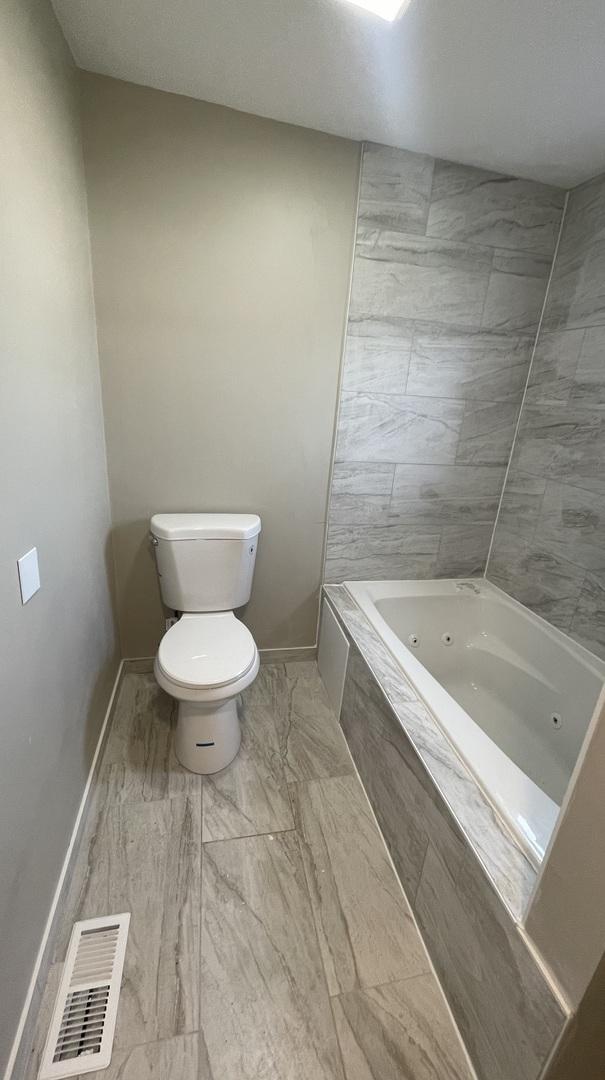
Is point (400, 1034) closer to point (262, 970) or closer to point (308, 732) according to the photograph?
point (262, 970)

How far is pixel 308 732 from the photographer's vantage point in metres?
1.75

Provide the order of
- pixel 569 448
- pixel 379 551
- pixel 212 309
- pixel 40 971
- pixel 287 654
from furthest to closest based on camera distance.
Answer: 1. pixel 287 654
2. pixel 379 551
3. pixel 569 448
4. pixel 212 309
5. pixel 40 971

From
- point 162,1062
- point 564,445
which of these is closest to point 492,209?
point 564,445

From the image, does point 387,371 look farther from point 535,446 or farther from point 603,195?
point 603,195

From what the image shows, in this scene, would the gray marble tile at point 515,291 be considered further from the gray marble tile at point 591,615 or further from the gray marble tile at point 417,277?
the gray marble tile at point 591,615

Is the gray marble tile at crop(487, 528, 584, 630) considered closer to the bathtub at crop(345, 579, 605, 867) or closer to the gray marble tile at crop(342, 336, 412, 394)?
the bathtub at crop(345, 579, 605, 867)

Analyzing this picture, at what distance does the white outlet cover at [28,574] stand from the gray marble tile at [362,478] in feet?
4.02

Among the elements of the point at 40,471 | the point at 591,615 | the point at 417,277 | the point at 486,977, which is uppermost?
the point at 417,277

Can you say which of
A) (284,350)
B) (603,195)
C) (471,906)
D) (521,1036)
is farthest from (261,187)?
(521,1036)

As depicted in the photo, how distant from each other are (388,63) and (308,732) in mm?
2209

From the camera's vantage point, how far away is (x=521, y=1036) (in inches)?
30.7

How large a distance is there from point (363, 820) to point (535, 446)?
1648 millimetres

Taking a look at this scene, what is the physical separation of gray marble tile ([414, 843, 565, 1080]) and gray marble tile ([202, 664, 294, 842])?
20.8 inches

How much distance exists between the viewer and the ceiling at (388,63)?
1.01 m
